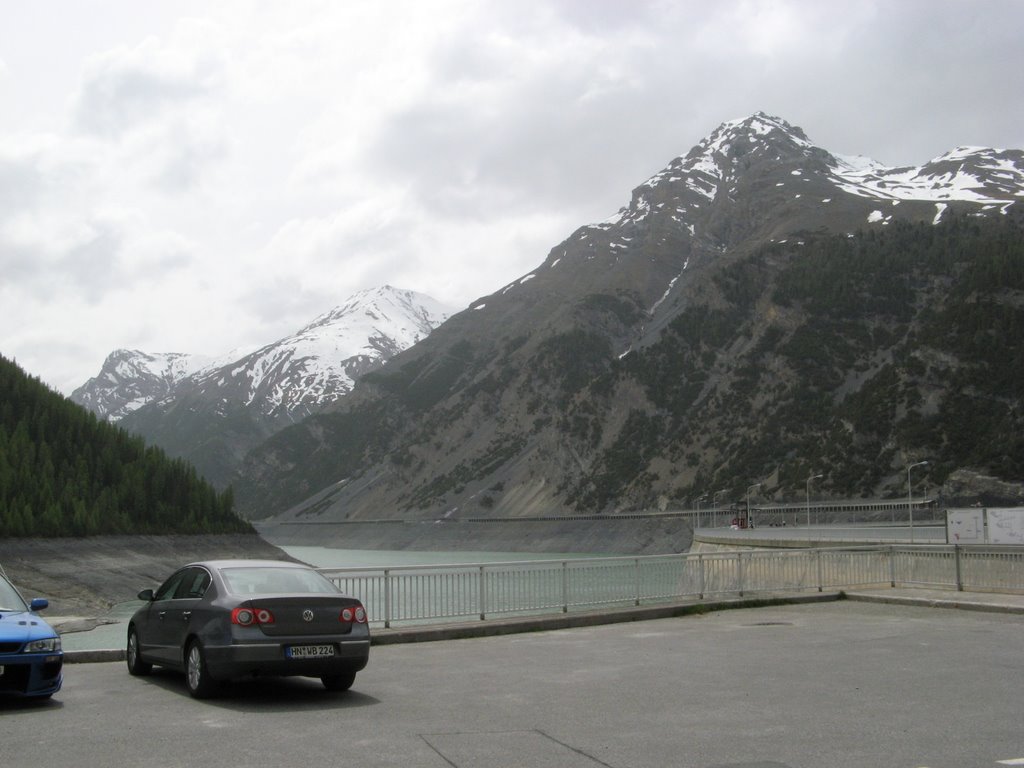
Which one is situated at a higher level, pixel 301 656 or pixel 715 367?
pixel 715 367

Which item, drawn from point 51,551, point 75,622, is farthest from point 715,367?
point 75,622

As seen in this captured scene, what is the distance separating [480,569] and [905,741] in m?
11.7

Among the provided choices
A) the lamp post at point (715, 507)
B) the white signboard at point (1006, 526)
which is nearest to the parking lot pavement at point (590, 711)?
the white signboard at point (1006, 526)

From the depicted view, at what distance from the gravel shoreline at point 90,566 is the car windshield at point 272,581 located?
3596cm

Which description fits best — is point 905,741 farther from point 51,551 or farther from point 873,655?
point 51,551

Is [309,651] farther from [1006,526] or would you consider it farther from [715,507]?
[715,507]

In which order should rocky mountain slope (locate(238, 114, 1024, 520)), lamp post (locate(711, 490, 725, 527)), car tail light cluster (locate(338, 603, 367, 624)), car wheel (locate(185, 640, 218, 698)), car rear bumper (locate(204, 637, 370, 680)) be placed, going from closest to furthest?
car rear bumper (locate(204, 637, 370, 680)) → car wheel (locate(185, 640, 218, 698)) → car tail light cluster (locate(338, 603, 367, 624)) → rocky mountain slope (locate(238, 114, 1024, 520)) → lamp post (locate(711, 490, 725, 527))

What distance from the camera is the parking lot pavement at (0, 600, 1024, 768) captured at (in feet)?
30.0

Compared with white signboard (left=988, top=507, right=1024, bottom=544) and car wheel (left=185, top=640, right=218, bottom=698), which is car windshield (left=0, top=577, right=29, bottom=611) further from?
white signboard (left=988, top=507, right=1024, bottom=544)

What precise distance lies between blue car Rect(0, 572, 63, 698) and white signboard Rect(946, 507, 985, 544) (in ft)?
125

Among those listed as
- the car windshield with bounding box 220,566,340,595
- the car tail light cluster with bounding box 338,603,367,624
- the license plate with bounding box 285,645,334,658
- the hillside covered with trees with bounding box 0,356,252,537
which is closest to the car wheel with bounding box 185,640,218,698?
the car windshield with bounding box 220,566,340,595

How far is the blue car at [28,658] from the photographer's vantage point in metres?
11.5

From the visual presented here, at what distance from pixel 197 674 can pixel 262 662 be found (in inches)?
39.6

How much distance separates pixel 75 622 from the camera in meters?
24.7
